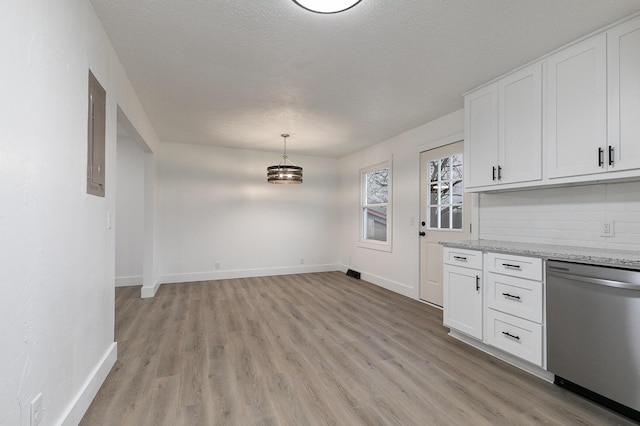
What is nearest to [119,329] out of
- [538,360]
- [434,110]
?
[538,360]

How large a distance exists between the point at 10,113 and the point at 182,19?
1382 millimetres

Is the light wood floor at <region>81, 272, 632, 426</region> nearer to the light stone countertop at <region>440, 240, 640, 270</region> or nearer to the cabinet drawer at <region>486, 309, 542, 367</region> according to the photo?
the cabinet drawer at <region>486, 309, 542, 367</region>

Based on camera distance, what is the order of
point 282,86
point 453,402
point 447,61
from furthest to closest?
point 282,86
point 447,61
point 453,402

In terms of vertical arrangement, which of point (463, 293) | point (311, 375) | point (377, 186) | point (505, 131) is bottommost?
point (311, 375)

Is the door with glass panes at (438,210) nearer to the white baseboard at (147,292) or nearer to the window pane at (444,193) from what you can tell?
the window pane at (444,193)

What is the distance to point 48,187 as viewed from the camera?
55.5 inches

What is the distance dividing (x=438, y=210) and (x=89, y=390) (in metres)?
4.02

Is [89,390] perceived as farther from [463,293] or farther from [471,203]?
[471,203]

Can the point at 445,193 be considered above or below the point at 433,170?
below

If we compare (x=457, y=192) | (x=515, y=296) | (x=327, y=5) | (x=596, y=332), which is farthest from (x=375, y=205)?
(x=327, y=5)

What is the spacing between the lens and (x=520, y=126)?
2.75m

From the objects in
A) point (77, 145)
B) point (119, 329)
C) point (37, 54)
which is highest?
point (37, 54)

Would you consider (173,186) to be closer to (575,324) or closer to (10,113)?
(10,113)

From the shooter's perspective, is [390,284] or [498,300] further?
[390,284]
